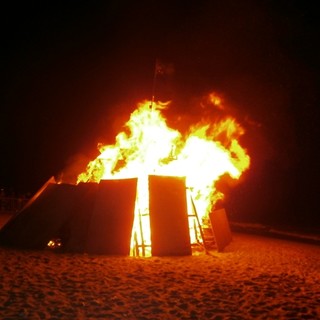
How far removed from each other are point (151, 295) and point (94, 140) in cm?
2305

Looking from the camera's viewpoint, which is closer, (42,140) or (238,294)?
(238,294)

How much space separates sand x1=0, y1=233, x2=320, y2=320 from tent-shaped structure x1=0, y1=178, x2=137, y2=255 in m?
0.57

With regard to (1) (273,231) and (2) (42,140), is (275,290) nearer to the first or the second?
(1) (273,231)

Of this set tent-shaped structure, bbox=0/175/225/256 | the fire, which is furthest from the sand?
the fire

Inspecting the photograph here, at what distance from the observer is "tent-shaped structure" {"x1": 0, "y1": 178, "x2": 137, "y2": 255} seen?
10031 mm

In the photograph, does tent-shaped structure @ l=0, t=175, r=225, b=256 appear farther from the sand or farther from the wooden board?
the sand

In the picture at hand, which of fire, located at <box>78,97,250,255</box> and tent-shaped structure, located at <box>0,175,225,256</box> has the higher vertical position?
fire, located at <box>78,97,250,255</box>

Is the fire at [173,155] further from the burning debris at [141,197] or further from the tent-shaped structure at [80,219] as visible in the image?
the tent-shaped structure at [80,219]

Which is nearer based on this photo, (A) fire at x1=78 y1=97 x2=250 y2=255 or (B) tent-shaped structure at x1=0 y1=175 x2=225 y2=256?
(B) tent-shaped structure at x1=0 y1=175 x2=225 y2=256

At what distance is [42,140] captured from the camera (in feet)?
97.0

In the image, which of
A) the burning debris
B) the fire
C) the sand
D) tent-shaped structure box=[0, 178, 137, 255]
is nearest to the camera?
the sand

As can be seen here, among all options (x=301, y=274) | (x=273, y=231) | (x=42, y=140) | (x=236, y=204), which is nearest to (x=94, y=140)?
(x=42, y=140)

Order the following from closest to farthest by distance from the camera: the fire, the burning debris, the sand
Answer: the sand, the burning debris, the fire

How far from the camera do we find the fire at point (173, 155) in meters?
12.5
